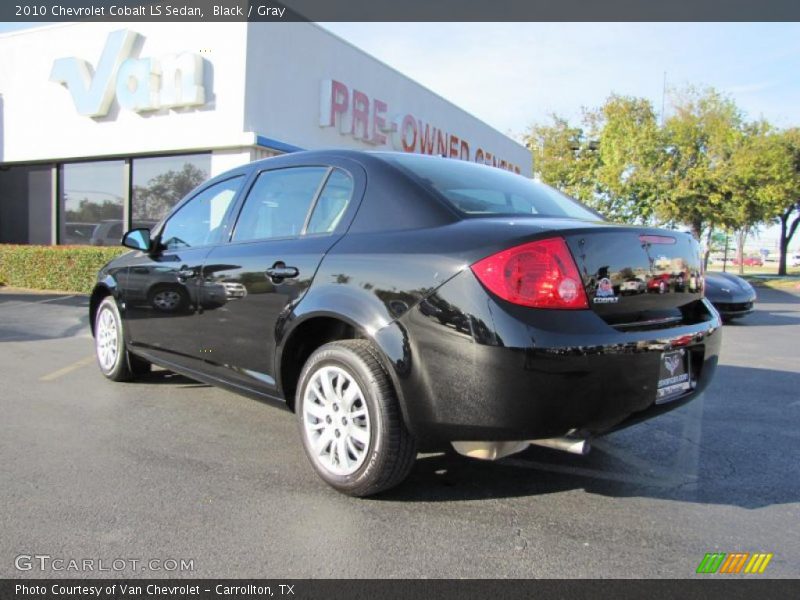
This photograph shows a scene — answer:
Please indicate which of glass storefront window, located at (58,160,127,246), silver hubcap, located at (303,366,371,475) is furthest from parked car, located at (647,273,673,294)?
glass storefront window, located at (58,160,127,246)

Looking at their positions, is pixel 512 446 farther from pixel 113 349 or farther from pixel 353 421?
pixel 113 349

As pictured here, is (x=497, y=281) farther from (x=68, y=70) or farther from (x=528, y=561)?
(x=68, y=70)

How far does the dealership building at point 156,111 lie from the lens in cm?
1172

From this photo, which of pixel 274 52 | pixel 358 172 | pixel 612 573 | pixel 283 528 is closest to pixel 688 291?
pixel 612 573

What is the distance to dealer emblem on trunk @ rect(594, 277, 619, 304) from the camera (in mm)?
2488

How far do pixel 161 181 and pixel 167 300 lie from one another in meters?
10.0

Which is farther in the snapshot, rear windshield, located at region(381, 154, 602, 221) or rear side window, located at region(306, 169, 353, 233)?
rear side window, located at region(306, 169, 353, 233)

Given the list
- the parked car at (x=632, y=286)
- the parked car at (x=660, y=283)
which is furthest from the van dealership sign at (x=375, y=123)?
the parked car at (x=632, y=286)

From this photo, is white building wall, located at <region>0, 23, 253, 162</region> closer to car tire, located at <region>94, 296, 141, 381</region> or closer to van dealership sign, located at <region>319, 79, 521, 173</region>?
van dealership sign, located at <region>319, 79, 521, 173</region>

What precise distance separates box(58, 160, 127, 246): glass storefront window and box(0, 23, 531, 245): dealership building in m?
0.03

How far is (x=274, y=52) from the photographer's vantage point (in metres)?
12.0

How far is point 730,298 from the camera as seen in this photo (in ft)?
32.7

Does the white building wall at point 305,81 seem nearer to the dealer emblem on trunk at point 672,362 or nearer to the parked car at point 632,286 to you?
the parked car at point 632,286

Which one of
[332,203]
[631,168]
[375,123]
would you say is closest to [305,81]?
[375,123]
